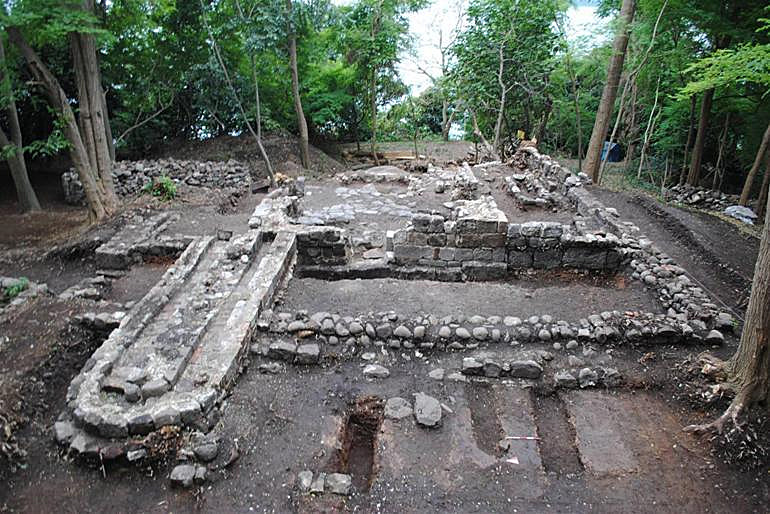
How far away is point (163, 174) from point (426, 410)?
43.4 ft

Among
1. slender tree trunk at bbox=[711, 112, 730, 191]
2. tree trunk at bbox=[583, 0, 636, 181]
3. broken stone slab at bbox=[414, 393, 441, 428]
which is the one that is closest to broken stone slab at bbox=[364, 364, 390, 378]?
broken stone slab at bbox=[414, 393, 441, 428]

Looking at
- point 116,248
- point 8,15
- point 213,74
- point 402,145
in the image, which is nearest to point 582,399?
point 116,248

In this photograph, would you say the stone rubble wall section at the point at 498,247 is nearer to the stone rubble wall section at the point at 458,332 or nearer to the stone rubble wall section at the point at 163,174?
the stone rubble wall section at the point at 458,332

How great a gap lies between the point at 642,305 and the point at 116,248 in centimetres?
984

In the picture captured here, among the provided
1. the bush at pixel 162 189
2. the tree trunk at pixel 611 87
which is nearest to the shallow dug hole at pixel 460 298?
the bush at pixel 162 189

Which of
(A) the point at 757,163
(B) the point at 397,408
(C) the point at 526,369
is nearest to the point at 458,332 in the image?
(C) the point at 526,369

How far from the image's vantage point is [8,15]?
8891 millimetres

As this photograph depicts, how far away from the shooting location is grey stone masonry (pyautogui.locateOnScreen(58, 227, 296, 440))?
191 inches

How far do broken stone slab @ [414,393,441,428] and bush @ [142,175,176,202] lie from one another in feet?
36.9

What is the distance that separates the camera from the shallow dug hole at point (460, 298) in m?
7.18

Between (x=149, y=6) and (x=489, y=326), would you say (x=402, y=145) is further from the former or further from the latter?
(x=489, y=326)

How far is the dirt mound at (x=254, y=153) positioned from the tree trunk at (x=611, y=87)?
10.1 m

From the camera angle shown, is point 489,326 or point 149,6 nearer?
point 489,326

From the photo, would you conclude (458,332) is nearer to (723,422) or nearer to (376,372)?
(376,372)
